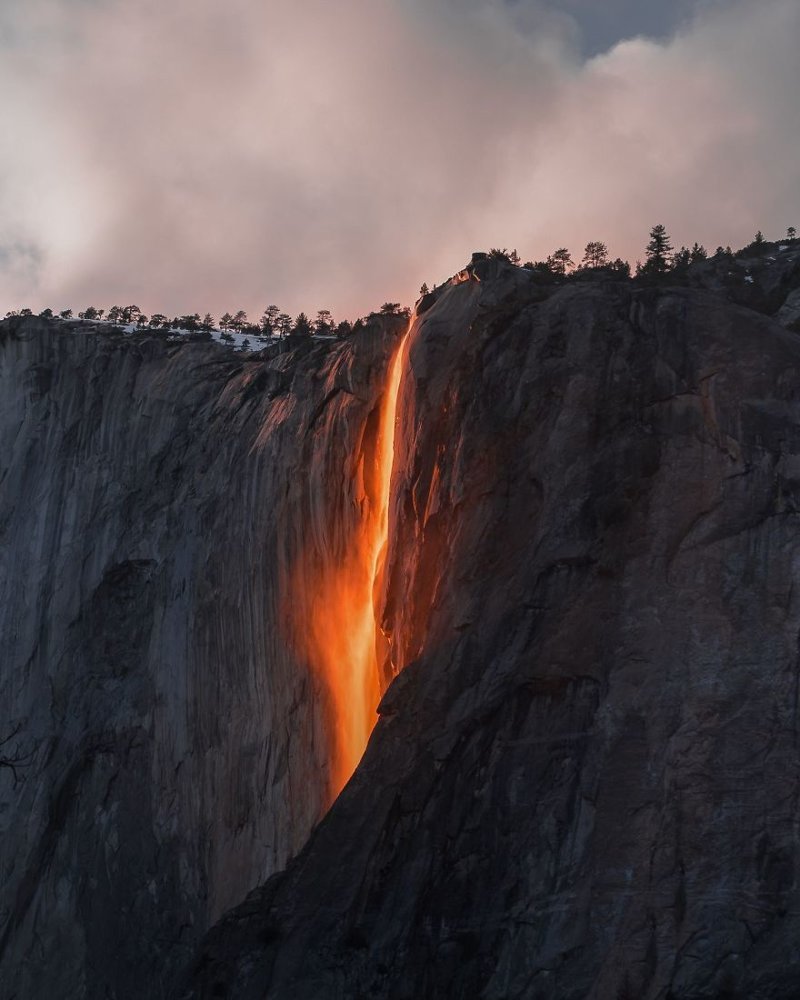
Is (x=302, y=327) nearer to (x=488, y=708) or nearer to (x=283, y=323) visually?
(x=283, y=323)

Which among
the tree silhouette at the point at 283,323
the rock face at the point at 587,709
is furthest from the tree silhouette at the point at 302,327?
the rock face at the point at 587,709

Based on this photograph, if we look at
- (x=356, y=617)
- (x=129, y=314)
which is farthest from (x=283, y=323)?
(x=356, y=617)

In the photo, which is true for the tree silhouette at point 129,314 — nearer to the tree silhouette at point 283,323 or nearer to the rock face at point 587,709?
the tree silhouette at point 283,323

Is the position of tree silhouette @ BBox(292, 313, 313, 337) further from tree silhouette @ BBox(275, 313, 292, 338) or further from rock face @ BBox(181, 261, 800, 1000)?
rock face @ BBox(181, 261, 800, 1000)

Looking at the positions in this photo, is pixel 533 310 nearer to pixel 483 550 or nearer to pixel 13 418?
pixel 483 550

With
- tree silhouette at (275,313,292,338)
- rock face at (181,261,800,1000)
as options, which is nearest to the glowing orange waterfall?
rock face at (181,261,800,1000)
